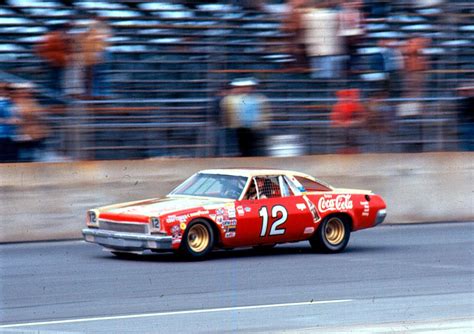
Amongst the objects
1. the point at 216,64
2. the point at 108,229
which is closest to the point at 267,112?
the point at 216,64

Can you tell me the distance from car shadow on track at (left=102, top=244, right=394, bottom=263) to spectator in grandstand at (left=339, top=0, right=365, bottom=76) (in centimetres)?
437

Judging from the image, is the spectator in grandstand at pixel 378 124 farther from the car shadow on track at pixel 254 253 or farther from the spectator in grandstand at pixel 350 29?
the car shadow on track at pixel 254 253

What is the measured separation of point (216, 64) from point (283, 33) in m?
1.60

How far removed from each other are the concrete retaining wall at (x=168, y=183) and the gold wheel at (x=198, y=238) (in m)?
3.10

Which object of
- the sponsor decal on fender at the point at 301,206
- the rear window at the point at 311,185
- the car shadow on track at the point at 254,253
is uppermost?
the rear window at the point at 311,185

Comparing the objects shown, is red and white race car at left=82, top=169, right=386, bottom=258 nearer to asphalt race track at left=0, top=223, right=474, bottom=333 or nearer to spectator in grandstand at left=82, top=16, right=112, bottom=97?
asphalt race track at left=0, top=223, right=474, bottom=333

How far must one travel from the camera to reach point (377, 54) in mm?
16734

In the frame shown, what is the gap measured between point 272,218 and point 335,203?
105 centimetres

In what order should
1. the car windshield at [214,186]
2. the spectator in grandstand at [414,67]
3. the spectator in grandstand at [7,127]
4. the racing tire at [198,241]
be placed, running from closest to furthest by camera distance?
the racing tire at [198,241] → the car windshield at [214,186] → the spectator in grandstand at [7,127] → the spectator in grandstand at [414,67]

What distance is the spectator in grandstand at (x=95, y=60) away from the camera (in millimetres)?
14204

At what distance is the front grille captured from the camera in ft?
36.0

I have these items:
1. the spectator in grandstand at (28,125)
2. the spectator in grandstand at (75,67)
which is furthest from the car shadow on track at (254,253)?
the spectator in grandstand at (75,67)

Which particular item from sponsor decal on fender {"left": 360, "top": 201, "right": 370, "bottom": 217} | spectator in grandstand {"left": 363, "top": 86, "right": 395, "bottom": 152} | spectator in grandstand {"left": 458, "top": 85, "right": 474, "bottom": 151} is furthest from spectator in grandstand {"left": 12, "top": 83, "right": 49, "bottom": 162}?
spectator in grandstand {"left": 458, "top": 85, "right": 474, "bottom": 151}

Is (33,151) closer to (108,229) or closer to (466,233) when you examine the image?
(108,229)
